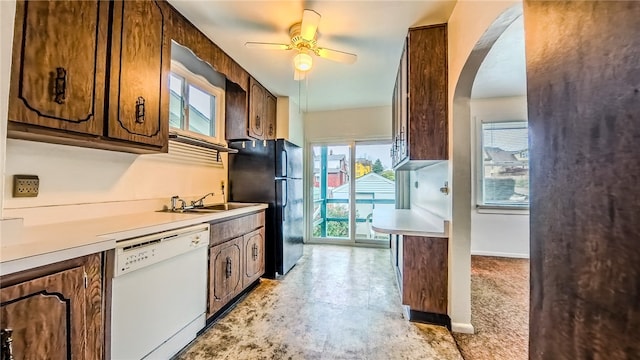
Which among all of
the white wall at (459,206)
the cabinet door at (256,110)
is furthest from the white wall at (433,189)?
the cabinet door at (256,110)

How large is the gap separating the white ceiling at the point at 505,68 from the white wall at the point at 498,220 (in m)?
0.16

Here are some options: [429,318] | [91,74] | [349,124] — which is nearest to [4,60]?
[91,74]

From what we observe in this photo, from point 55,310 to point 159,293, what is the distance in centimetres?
61

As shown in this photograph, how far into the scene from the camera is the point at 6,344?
93 centimetres

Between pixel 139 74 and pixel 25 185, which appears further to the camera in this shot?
pixel 139 74

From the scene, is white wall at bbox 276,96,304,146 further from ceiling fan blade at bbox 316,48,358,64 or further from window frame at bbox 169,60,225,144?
ceiling fan blade at bbox 316,48,358,64

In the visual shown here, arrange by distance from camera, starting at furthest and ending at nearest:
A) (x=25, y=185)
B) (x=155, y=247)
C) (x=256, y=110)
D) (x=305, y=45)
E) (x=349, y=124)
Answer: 1. (x=349, y=124)
2. (x=256, y=110)
3. (x=305, y=45)
4. (x=155, y=247)
5. (x=25, y=185)

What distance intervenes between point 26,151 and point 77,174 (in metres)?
0.28

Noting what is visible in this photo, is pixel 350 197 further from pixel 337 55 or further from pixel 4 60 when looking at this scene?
pixel 4 60

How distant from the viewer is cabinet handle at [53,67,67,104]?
4.43ft

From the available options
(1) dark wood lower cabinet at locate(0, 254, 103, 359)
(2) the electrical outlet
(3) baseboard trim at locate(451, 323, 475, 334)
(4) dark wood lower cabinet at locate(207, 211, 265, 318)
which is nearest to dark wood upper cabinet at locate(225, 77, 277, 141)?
(4) dark wood lower cabinet at locate(207, 211, 265, 318)

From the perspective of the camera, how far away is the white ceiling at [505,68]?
8.10 ft

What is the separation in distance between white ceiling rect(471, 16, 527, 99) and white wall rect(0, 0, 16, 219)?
2982 millimetres

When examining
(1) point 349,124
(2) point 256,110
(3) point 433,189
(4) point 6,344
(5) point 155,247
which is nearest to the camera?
(4) point 6,344
